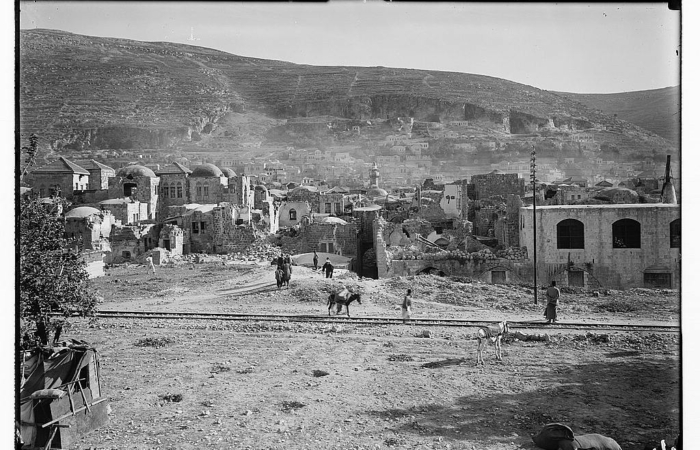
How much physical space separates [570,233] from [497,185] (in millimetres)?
15887

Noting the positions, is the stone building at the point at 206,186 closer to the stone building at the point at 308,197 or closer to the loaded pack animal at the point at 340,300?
the stone building at the point at 308,197

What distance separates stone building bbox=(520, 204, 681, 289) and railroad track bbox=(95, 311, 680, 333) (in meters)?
7.02

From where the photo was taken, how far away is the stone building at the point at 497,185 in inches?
1313

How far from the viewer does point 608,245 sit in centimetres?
1845

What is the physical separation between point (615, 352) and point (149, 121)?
83002 mm

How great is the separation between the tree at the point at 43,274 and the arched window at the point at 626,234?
16.1 m

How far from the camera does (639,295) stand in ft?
51.4

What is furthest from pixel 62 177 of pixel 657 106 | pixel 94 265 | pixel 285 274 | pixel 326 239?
pixel 657 106

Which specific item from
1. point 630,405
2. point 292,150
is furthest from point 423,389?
point 292,150

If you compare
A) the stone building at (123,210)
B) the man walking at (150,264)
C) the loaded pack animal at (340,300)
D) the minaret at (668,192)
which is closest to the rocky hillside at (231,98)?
the stone building at (123,210)

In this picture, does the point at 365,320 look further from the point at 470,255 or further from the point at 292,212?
the point at 292,212

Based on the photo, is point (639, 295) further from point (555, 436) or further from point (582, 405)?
point (555, 436)

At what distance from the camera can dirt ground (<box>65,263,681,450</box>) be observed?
259 inches

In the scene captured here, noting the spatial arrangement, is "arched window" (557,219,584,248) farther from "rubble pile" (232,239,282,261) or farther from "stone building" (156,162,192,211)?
"stone building" (156,162,192,211)
